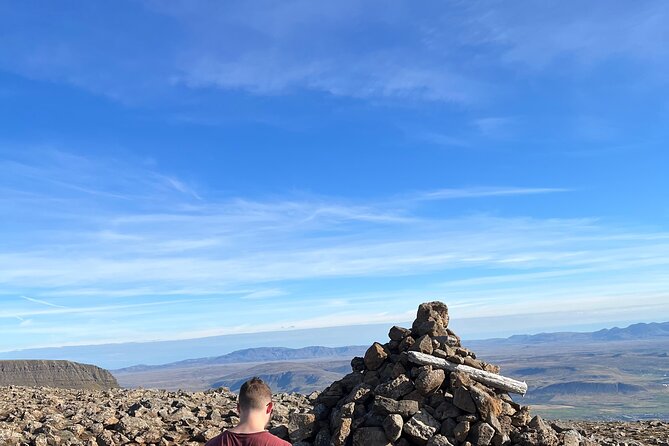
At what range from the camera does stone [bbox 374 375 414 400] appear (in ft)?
50.0

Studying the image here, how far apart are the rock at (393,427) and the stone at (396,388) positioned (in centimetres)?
77

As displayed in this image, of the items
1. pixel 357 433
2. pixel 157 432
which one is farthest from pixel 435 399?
pixel 157 432

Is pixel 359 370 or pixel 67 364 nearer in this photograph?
pixel 359 370

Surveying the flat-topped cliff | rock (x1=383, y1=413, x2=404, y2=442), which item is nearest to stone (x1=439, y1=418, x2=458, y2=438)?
rock (x1=383, y1=413, x2=404, y2=442)

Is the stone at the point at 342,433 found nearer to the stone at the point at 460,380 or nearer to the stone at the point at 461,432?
the stone at the point at 461,432

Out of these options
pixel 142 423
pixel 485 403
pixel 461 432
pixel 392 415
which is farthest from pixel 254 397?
pixel 142 423

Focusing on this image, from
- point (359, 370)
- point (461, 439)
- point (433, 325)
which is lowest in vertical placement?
point (461, 439)

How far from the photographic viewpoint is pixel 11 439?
16828mm

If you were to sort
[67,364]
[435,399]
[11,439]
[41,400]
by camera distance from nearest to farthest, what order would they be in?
1. [435,399]
2. [11,439]
3. [41,400]
4. [67,364]

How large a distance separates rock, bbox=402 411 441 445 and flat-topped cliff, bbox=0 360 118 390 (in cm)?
7169

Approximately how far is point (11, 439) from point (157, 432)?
13.6 ft

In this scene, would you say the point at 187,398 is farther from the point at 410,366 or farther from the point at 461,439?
the point at 461,439

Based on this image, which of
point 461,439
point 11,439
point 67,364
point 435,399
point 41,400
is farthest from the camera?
point 67,364

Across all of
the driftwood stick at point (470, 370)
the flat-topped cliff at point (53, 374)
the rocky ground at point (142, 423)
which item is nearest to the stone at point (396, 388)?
the driftwood stick at point (470, 370)
